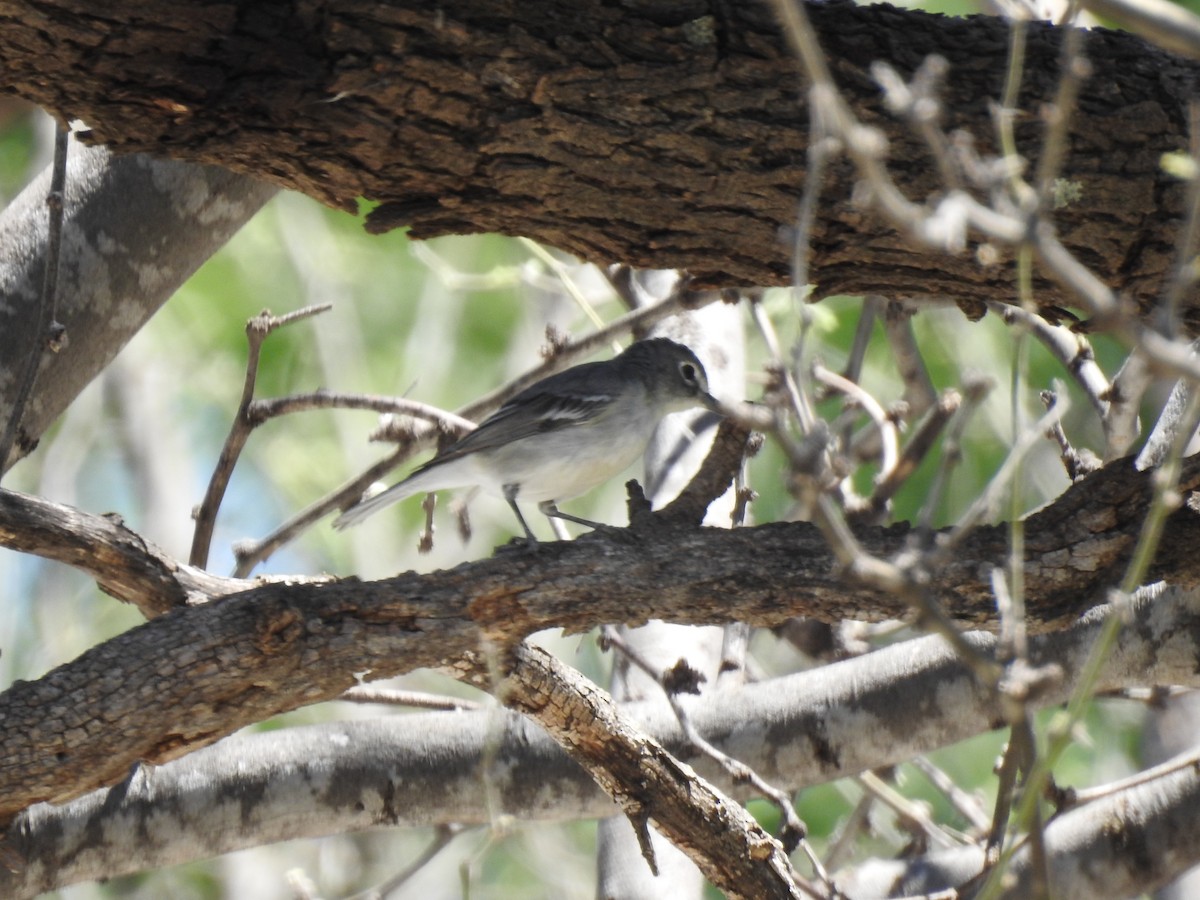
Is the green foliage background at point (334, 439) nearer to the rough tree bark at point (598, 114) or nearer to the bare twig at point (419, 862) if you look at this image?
the bare twig at point (419, 862)

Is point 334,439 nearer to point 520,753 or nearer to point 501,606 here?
point 520,753

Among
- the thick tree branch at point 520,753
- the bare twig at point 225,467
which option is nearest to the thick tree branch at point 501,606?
the bare twig at point 225,467

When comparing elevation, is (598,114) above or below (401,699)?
above

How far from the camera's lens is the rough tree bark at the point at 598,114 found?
8.61 feet

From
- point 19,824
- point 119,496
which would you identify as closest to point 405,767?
point 19,824

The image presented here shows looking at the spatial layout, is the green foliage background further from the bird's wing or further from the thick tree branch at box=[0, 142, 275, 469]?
the thick tree branch at box=[0, 142, 275, 469]

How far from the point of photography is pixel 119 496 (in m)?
10.4

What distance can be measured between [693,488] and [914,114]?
191 cm

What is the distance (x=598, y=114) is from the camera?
273cm

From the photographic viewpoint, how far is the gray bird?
15.9ft

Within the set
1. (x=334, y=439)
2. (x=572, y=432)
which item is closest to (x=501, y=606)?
(x=572, y=432)

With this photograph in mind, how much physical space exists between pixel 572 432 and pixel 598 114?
229 centimetres

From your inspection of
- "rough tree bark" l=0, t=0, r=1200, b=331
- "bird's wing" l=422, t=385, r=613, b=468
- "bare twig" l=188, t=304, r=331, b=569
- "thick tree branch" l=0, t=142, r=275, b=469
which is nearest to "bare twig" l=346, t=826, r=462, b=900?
"bare twig" l=188, t=304, r=331, b=569

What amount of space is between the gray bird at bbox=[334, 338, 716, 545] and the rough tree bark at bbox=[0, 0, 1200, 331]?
1897mm
